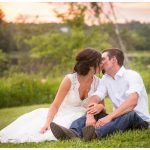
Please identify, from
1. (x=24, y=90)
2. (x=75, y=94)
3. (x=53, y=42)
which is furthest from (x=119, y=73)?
(x=53, y=42)

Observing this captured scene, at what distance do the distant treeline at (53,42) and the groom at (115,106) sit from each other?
55 centimetres

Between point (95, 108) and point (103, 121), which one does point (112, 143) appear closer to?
point (103, 121)

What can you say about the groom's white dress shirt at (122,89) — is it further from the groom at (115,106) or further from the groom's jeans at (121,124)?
the groom's jeans at (121,124)

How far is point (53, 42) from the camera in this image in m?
5.38

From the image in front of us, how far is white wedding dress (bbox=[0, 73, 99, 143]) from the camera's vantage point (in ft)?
14.0

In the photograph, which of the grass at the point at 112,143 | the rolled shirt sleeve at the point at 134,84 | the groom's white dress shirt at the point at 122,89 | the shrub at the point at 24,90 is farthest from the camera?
the shrub at the point at 24,90

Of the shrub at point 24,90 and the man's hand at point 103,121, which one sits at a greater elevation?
the shrub at point 24,90

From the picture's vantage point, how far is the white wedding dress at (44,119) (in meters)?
4.27

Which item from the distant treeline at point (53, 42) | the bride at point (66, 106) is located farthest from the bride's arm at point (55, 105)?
the distant treeline at point (53, 42)

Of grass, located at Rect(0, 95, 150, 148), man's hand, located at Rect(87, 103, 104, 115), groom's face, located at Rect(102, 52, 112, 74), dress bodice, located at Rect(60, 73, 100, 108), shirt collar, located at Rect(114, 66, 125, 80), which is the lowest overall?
grass, located at Rect(0, 95, 150, 148)

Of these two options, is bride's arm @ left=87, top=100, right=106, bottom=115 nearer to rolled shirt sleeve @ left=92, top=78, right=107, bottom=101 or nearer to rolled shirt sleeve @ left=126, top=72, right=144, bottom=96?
rolled shirt sleeve @ left=92, top=78, right=107, bottom=101

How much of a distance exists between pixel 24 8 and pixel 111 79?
106 centimetres

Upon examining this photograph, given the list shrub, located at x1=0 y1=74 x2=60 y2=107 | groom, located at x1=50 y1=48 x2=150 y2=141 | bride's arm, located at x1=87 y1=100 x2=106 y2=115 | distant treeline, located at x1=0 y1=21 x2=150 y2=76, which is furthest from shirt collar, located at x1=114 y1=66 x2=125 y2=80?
shrub, located at x1=0 y1=74 x2=60 y2=107

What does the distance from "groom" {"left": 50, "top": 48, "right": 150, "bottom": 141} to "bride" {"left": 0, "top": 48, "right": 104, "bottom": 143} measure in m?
0.08
